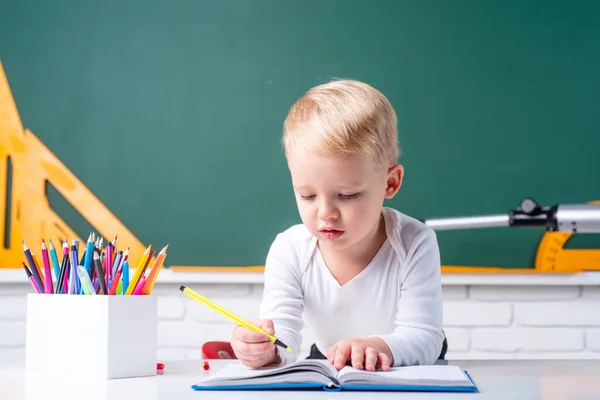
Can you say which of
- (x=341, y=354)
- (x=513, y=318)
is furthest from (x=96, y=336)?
(x=513, y=318)

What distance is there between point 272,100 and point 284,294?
30.1 inches

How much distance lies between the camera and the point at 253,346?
88cm

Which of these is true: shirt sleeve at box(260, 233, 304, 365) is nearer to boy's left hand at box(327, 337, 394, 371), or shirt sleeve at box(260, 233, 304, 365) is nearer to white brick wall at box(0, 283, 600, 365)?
boy's left hand at box(327, 337, 394, 371)

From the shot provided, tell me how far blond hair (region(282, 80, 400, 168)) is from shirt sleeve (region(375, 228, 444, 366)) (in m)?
0.16

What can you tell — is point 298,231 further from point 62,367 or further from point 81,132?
point 81,132

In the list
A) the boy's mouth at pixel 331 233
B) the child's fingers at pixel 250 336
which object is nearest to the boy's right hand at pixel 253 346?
the child's fingers at pixel 250 336

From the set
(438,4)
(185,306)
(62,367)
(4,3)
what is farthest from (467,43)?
(62,367)

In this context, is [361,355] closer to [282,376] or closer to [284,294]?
[282,376]

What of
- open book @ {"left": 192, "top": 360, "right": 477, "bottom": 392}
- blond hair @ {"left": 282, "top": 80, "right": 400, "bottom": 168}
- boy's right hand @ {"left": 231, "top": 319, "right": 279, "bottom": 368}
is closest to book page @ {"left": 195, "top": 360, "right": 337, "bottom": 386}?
open book @ {"left": 192, "top": 360, "right": 477, "bottom": 392}

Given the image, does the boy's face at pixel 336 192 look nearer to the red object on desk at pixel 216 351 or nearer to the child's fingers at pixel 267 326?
the child's fingers at pixel 267 326

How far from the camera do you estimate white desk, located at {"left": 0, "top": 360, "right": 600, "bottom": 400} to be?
68 centimetres

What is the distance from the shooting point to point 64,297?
0.86m

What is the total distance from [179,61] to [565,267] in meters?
1.10

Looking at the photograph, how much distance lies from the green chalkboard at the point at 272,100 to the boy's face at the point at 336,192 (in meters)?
0.73
